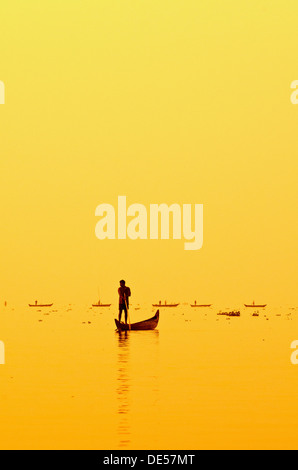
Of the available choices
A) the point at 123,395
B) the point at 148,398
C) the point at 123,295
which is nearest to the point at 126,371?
the point at 123,395

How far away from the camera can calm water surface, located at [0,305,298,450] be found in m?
13.6

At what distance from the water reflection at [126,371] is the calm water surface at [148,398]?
18 mm

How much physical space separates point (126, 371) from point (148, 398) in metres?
4.54

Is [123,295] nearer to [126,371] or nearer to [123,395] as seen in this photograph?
[126,371]

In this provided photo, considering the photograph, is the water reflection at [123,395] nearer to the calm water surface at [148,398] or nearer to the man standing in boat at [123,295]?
the calm water surface at [148,398]

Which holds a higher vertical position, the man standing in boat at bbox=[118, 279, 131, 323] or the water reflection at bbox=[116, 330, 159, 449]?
the man standing in boat at bbox=[118, 279, 131, 323]

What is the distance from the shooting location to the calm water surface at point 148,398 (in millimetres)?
13562

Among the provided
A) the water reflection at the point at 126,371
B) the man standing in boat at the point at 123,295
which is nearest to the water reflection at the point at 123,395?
the water reflection at the point at 126,371

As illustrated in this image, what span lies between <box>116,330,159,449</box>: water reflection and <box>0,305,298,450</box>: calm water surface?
18 mm

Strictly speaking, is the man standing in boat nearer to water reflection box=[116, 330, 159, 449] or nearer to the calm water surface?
water reflection box=[116, 330, 159, 449]

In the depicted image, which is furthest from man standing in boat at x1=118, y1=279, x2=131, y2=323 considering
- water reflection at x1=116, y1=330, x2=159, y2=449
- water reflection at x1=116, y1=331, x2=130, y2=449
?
water reflection at x1=116, y1=331, x2=130, y2=449

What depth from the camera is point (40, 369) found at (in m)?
22.3

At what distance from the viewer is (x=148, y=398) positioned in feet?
55.9
